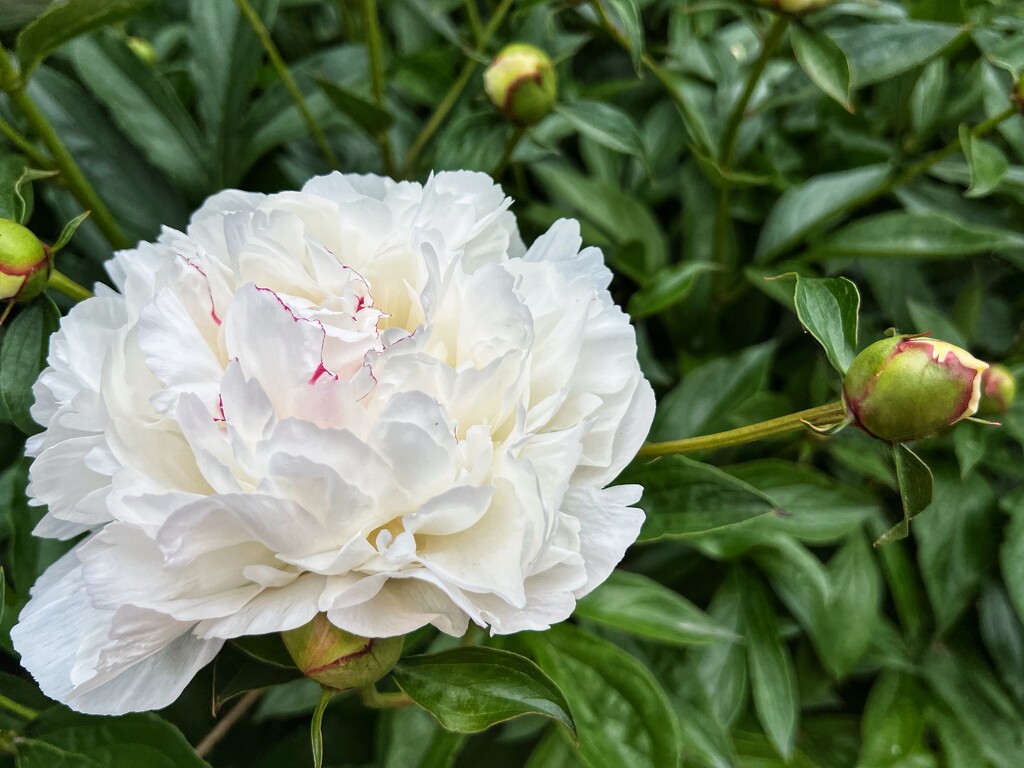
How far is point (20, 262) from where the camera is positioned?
379mm

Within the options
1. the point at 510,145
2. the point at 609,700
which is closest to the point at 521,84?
the point at 510,145

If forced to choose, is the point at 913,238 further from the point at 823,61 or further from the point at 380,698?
the point at 380,698

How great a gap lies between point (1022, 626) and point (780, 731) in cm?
25

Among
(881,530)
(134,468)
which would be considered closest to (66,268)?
(134,468)

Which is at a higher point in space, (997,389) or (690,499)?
(690,499)

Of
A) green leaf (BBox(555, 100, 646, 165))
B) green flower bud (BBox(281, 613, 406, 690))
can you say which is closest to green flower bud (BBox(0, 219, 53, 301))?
green flower bud (BBox(281, 613, 406, 690))

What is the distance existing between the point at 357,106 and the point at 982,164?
43cm

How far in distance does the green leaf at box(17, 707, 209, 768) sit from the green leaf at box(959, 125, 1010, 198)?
0.56m

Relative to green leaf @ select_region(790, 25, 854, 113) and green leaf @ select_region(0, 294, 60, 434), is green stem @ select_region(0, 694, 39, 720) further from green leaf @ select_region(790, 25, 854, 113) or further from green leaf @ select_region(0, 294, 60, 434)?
green leaf @ select_region(790, 25, 854, 113)

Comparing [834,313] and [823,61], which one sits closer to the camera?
[834,313]

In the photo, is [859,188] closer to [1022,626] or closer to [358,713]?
[1022,626]

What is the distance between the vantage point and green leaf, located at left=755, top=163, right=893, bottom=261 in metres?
0.66

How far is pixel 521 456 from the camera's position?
0.33 metres

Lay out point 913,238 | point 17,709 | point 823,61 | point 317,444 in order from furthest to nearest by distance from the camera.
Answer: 1. point 913,238
2. point 823,61
3. point 17,709
4. point 317,444
